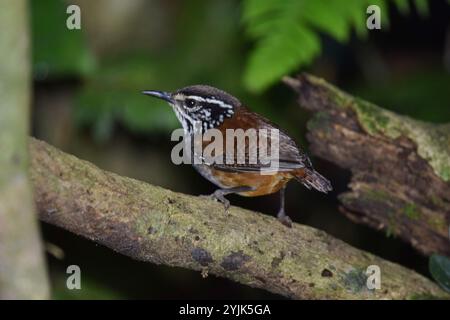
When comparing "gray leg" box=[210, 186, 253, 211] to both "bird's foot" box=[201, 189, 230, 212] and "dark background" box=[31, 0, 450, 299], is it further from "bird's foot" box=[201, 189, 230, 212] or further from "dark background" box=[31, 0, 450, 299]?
"dark background" box=[31, 0, 450, 299]

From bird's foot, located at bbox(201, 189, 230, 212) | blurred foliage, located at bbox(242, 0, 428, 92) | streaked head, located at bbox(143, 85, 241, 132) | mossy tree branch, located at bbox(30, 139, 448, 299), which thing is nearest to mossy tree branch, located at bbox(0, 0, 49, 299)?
mossy tree branch, located at bbox(30, 139, 448, 299)

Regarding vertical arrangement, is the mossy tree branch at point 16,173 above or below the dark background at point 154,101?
above

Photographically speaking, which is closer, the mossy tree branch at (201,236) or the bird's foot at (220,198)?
the mossy tree branch at (201,236)

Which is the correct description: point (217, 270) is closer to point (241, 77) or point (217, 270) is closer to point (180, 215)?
point (180, 215)

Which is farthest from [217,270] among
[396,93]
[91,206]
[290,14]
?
[396,93]

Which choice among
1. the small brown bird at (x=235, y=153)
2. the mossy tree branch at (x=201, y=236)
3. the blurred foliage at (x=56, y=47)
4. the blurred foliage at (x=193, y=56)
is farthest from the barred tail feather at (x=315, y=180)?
the blurred foliage at (x=56, y=47)

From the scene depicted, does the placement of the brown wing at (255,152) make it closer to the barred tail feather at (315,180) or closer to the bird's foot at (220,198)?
the barred tail feather at (315,180)

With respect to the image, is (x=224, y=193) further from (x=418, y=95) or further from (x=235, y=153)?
(x=418, y=95)
